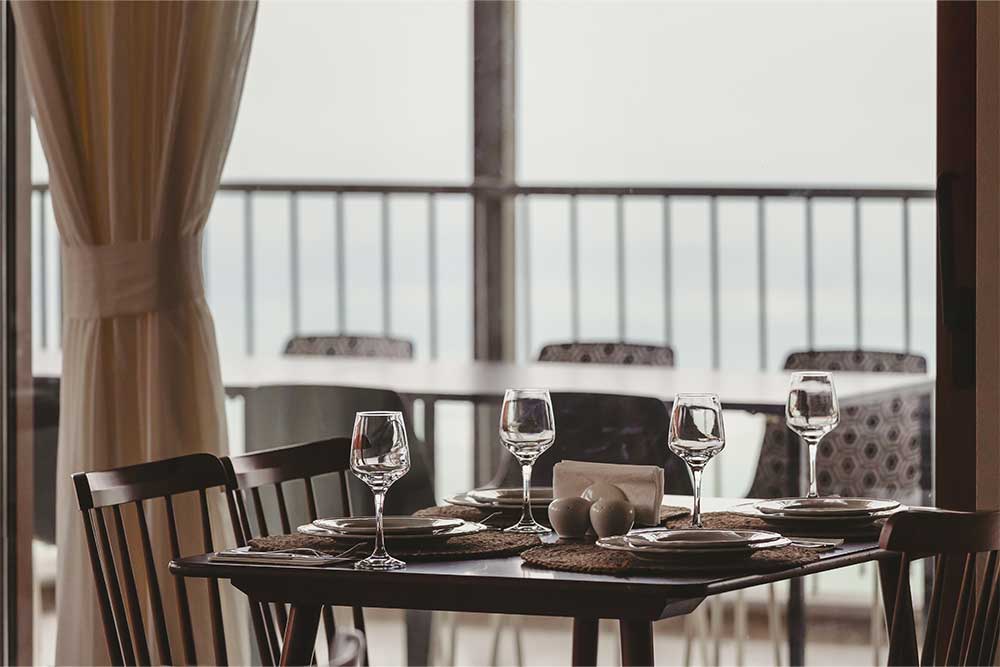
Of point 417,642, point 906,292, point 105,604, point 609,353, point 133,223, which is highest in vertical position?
point 133,223

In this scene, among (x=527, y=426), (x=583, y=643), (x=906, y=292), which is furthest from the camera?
(x=906, y=292)

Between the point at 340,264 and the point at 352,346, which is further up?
the point at 340,264

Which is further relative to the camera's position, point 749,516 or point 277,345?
point 277,345

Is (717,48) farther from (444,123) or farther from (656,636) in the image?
(656,636)

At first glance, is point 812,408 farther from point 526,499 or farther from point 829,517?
point 526,499

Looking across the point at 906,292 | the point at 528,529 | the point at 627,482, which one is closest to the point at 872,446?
the point at 906,292

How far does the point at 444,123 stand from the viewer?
3059mm

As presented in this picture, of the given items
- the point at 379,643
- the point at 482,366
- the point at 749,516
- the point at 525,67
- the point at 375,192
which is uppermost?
the point at 525,67

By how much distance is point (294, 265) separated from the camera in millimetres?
3166

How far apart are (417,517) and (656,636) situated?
97 centimetres

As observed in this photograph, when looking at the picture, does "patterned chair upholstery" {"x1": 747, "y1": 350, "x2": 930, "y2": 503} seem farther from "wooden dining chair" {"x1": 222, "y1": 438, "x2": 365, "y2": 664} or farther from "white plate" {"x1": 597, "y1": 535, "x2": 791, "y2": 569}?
"white plate" {"x1": 597, "y1": 535, "x2": 791, "y2": 569}

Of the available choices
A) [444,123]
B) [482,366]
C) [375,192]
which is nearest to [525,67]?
[444,123]

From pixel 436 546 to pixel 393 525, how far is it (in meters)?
0.08

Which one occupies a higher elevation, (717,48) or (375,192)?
(717,48)
